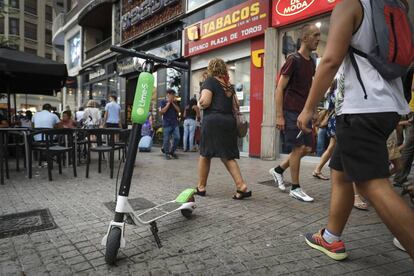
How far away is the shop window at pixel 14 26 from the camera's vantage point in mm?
49125

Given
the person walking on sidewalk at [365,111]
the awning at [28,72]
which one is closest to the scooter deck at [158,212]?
the person walking on sidewalk at [365,111]

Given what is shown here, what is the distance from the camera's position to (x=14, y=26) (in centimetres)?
4944

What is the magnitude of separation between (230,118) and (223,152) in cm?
45

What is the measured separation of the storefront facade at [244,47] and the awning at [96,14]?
10323mm

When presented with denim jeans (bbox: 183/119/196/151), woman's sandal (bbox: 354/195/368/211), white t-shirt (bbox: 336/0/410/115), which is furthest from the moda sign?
white t-shirt (bbox: 336/0/410/115)

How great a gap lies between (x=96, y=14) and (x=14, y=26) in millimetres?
36804

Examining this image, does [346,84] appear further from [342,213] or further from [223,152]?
[223,152]

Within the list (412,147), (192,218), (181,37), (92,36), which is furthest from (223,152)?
(92,36)

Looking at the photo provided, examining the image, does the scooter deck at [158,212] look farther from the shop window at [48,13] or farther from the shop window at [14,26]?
the shop window at [48,13]

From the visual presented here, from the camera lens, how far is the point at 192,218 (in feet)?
11.0

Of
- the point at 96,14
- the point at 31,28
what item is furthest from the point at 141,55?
the point at 31,28

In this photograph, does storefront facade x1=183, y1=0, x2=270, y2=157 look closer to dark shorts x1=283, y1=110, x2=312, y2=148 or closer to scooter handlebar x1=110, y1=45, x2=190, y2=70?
dark shorts x1=283, y1=110, x2=312, y2=148

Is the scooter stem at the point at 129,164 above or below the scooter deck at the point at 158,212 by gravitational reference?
above

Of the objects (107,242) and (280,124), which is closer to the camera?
(107,242)
